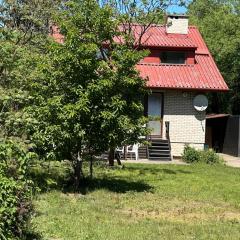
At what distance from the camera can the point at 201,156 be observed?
24.2m

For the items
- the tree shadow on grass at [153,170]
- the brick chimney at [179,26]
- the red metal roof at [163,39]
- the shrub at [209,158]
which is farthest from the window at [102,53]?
the brick chimney at [179,26]

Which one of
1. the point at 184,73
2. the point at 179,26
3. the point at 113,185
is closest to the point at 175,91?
the point at 184,73

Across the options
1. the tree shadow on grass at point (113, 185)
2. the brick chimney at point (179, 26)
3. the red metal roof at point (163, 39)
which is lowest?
the tree shadow on grass at point (113, 185)

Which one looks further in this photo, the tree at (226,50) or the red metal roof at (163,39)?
the tree at (226,50)

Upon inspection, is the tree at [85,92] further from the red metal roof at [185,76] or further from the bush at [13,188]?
the red metal roof at [185,76]

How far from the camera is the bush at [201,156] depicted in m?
23.8

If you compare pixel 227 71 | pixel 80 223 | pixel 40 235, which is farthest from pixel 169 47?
pixel 40 235

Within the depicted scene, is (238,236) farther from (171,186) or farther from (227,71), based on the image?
(227,71)

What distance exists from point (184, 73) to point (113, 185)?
1335 centimetres

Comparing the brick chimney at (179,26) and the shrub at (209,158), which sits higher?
the brick chimney at (179,26)

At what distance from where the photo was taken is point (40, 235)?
800 centimetres

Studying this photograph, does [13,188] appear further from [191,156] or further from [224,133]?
[224,133]

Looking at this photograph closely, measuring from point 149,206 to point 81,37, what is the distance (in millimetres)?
4296

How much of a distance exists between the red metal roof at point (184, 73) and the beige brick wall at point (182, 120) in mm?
607
